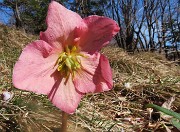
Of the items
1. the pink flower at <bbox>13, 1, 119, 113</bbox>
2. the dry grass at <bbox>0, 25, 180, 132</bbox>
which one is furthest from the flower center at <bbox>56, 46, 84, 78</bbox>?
the dry grass at <bbox>0, 25, 180, 132</bbox>

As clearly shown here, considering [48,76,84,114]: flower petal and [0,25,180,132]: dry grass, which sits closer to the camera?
[48,76,84,114]: flower petal

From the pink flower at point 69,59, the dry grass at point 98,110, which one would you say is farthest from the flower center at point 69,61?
the dry grass at point 98,110

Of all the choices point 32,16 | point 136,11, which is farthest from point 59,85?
point 32,16

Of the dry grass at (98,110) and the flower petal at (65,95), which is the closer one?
the flower petal at (65,95)

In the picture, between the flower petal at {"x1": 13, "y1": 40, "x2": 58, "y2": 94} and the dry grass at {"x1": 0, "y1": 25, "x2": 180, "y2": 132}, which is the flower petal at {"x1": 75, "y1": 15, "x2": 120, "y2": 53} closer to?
the flower petal at {"x1": 13, "y1": 40, "x2": 58, "y2": 94}

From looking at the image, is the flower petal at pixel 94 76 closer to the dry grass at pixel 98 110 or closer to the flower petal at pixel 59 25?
the flower petal at pixel 59 25

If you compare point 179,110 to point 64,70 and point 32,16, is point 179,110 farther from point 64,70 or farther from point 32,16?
point 32,16

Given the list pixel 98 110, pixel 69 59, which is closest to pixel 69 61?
pixel 69 59

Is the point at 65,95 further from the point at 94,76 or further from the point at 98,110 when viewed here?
the point at 98,110
